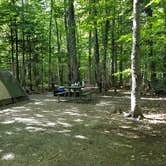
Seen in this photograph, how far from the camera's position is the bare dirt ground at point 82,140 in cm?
463

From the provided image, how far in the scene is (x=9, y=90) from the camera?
12734 mm

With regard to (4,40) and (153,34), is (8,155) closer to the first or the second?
(153,34)

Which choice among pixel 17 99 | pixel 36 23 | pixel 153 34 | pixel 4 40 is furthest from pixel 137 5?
pixel 4 40

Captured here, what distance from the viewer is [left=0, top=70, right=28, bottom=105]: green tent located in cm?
1215

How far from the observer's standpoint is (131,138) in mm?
6016

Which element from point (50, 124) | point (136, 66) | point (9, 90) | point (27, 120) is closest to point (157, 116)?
point (136, 66)

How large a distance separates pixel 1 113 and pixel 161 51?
861 cm

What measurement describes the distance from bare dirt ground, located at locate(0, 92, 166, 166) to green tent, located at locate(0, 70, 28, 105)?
326 cm

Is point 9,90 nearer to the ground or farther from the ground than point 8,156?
farther from the ground

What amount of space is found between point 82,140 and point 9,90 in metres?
7.87

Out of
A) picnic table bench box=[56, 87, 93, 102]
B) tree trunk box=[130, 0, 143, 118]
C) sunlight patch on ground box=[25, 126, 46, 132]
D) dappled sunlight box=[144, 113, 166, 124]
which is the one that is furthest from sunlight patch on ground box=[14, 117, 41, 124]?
picnic table bench box=[56, 87, 93, 102]

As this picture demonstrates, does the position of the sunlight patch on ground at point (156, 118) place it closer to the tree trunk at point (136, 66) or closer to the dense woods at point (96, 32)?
the tree trunk at point (136, 66)

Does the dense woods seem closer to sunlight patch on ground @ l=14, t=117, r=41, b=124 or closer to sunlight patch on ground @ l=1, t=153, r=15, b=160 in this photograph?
sunlight patch on ground @ l=14, t=117, r=41, b=124

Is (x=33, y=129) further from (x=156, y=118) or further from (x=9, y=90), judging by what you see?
(x=9, y=90)
